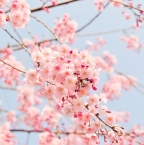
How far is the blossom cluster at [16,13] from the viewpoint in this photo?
12.1 feet

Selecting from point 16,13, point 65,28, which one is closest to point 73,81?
point 16,13

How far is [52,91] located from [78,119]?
429 millimetres

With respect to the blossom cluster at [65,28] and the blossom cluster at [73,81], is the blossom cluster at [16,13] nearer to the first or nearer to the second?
the blossom cluster at [73,81]

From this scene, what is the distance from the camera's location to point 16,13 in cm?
395

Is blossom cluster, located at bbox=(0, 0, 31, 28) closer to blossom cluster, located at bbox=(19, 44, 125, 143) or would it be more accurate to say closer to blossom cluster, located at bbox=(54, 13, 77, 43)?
blossom cluster, located at bbox=(19, 44, 125, 143)

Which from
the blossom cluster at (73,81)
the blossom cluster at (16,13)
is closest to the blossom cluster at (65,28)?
the blossom cluster at (16,13)

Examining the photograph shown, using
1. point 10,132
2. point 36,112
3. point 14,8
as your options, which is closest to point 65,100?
point 14,8

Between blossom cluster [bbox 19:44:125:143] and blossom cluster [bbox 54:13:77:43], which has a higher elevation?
blossom cluster [bbox 54:13:77:43]

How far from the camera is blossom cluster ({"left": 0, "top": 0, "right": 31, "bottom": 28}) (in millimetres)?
3701

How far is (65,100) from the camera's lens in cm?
328

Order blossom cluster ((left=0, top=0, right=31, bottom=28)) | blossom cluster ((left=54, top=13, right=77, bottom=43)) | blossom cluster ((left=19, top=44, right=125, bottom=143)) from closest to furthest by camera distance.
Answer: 1. blossom cluster ((left=19, top=44, right=125, bottom=143))
2. blossom cluster ((left=0, top=0, right=31, bottom=28))
3. blossom cluster ((left=54, top=13, right=77, bottom=43))

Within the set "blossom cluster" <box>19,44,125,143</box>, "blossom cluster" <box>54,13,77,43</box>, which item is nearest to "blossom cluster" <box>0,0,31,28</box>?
"blossom cluster" <box>19,44,125,143</box>

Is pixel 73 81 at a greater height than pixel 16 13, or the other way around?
pixel 16 13

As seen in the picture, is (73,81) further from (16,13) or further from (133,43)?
(133,43)
